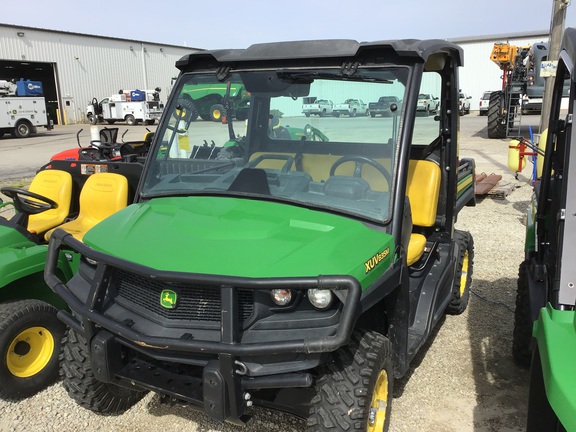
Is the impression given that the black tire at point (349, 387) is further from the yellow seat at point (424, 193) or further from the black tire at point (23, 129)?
the black tire at point (23, 129)

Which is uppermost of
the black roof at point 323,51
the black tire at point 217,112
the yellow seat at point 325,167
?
the black roof at point 323,51

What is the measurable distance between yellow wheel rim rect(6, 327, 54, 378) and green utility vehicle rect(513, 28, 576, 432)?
2.80m

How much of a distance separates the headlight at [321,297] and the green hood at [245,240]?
82 mm

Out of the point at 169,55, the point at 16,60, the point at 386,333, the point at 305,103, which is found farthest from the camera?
the point at 169,55

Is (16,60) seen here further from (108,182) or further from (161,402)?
(161,402)

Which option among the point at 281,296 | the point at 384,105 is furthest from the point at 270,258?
the point at 384,105

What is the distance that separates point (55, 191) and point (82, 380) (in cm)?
269

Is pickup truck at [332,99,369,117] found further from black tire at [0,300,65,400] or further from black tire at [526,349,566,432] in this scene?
black tire at [0,300,65,400]

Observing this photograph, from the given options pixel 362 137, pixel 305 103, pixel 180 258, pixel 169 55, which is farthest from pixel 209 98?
pixel 169 55

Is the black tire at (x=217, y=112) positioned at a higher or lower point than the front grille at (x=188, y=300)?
higher

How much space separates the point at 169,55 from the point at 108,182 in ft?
121

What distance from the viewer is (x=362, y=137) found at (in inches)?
117

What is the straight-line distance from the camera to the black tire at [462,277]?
4.15 metres

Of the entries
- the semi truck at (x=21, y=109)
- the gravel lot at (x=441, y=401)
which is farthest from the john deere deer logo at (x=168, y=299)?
the semi truck at (x=21, y=109)
